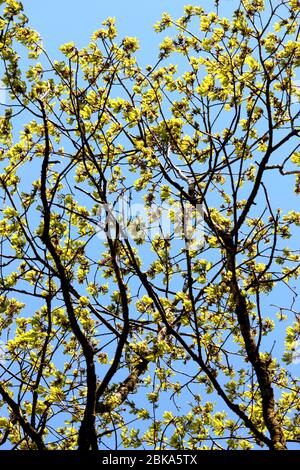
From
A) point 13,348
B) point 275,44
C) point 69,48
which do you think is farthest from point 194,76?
point 13,348

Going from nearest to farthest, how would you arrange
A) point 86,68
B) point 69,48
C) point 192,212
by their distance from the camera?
point 69,48, point 192,212, point 86,68

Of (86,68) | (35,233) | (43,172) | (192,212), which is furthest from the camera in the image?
(86,68)

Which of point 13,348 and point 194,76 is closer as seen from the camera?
point 13,348

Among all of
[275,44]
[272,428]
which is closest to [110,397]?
[272,428]

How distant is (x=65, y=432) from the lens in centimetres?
736

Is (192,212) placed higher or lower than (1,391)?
higher

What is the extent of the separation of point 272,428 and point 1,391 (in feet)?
9.49

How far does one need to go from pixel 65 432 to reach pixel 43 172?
12.3 feet

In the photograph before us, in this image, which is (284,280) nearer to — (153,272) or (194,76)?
(153,272)

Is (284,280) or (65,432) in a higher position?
(284,280)

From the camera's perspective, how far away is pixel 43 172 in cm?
518
